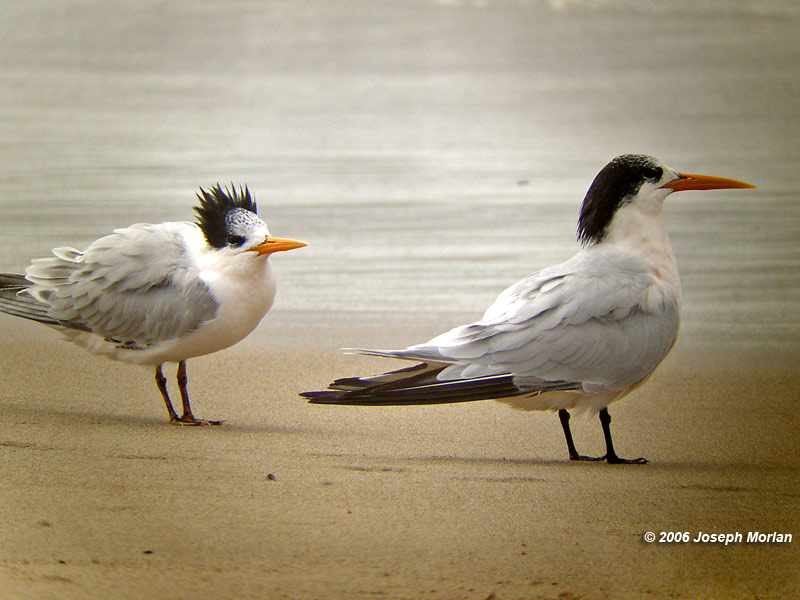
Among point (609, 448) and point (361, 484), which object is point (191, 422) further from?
point (609, 448)

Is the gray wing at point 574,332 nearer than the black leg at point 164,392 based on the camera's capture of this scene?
Yes

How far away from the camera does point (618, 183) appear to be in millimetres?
→ 2576

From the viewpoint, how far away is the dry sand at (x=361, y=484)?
2096mm

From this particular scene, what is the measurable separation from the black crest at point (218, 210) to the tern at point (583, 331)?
427 mm

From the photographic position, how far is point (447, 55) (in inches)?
158

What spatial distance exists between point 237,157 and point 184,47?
372 millimetres

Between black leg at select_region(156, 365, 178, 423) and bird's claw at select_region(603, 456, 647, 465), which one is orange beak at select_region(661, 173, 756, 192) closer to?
bird's claw at select_region(603, 456, 647, 465)

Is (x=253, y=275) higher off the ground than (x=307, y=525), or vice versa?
(x=253, y=275)

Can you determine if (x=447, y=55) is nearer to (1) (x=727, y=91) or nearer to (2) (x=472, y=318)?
(1) (x=727, y=91)

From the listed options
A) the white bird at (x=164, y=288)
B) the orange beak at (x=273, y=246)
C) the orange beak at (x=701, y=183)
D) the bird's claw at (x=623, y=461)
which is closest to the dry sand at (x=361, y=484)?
the bird's claw at (x=623, y=461)

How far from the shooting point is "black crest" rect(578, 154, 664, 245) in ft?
8.44

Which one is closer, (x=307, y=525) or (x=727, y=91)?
(x=307, y=525)

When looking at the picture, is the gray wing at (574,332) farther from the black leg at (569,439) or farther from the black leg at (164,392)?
the black leg at (164,392)

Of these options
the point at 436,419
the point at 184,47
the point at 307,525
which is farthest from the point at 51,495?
the point at 184,47
